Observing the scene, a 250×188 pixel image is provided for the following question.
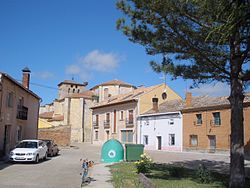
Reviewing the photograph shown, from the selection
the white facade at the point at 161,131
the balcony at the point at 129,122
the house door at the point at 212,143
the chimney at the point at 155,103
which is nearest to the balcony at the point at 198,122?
the house door at the point at 212,143

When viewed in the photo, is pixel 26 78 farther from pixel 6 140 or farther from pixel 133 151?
pixel 133 151

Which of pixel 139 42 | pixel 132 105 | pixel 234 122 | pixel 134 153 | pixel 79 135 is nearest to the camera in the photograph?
pixel 234 122

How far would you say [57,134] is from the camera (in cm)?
4400

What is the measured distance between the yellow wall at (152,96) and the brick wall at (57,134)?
11.1 metres

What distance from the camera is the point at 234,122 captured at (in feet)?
33.8

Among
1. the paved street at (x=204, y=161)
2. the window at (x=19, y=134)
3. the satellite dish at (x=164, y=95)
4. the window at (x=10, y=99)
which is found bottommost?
the paved street at (x=204, y=161)

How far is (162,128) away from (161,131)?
0.48m

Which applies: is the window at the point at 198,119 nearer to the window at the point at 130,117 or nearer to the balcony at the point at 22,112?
the window at the point at 130,117

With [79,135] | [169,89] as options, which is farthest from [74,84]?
[169,89]

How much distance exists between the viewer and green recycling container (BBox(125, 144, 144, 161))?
70.3 ft

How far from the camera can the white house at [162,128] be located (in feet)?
129

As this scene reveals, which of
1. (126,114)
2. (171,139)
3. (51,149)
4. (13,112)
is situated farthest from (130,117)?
(13,112)

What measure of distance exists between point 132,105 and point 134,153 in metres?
27.0

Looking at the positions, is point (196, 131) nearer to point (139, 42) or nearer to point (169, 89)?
point (169, 89)
